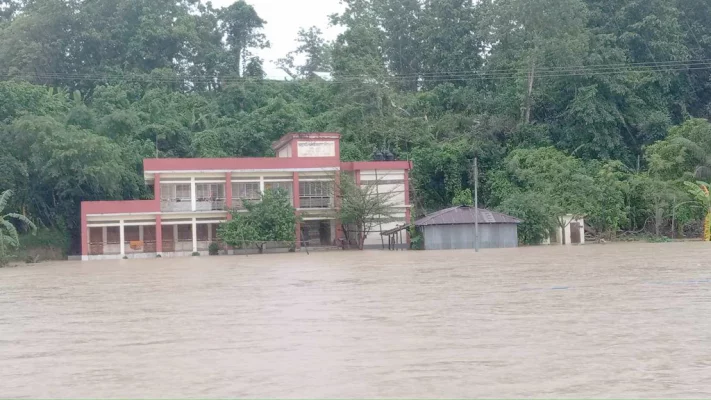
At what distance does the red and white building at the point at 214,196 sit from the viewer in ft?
139

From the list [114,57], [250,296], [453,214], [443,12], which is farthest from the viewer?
[114,57]

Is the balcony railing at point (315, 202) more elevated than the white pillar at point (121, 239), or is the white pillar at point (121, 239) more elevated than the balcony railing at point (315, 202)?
the balcony railing at point (315, 202)

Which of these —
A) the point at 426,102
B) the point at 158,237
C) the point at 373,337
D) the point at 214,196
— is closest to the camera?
the point at 373,337

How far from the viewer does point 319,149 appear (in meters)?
44.4

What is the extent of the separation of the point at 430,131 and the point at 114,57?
76.9 feet

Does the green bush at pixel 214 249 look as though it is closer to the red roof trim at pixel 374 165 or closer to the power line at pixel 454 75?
the red roof trim at pixel 374 165

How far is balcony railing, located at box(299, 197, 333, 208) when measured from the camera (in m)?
44.5

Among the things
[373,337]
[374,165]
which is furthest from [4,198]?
[373,337]

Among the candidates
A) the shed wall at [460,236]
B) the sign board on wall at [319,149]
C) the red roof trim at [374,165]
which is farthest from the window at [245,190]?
the shed wall at [460,236]

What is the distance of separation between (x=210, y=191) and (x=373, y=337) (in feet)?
109

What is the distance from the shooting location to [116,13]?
61.5 m

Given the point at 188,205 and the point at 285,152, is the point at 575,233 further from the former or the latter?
the point at 188,205

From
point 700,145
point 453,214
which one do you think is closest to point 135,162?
point 453,214

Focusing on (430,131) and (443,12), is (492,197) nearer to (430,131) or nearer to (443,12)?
(430,131)
